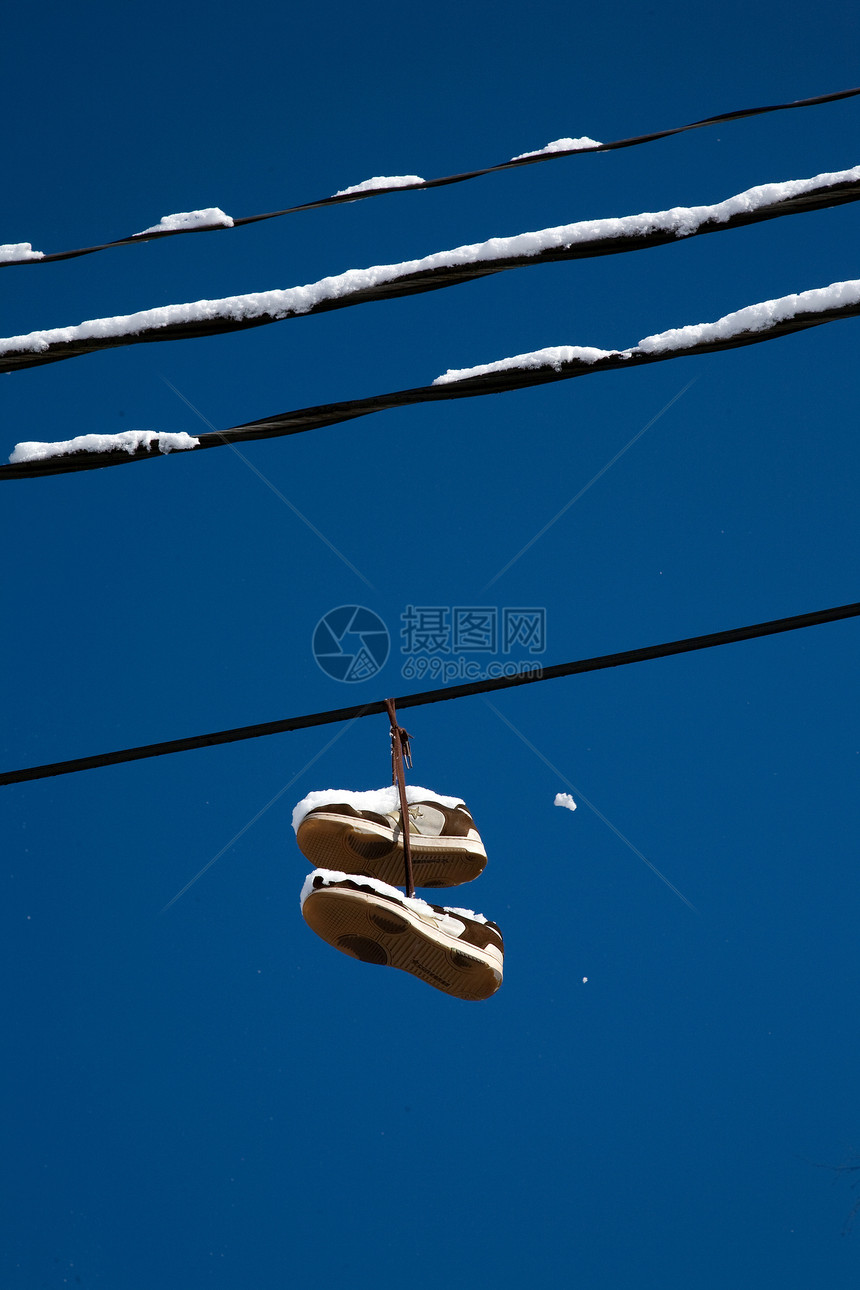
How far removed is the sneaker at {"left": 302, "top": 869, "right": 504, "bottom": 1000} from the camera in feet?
10.2

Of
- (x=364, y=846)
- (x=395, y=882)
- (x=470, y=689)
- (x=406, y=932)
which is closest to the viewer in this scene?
(x=470, y=689)

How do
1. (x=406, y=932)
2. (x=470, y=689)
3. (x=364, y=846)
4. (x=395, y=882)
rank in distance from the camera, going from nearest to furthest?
(x=470, y=689)
(x=406, y=932)
(x=364, y=846)
(x=395, y=882)

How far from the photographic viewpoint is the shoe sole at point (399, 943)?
3094 mm

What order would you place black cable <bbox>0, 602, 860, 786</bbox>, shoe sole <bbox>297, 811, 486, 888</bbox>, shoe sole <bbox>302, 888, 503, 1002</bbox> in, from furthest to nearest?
shoe sole <bbox>297, 811, 486, 888</bbox>
shoe sole <bbox>302, 888, 503, 1002</bbox>
black cable <bbox>0, 602, 860, 786</bbox>

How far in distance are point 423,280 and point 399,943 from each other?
5.84ft

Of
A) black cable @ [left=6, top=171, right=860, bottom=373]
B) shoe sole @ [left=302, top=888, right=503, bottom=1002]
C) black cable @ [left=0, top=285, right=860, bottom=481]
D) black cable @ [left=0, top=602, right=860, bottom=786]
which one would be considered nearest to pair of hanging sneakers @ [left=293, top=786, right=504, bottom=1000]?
shoe sole @ [left=302, top=888, right=503, bottom=1002]

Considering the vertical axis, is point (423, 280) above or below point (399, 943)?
above

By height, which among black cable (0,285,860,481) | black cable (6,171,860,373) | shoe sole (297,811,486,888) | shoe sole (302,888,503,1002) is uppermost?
black cable (6,171,860,373)

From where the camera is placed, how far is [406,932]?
315cm

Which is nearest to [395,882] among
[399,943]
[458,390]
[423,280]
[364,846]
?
[364,846]

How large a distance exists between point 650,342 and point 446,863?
1818 millimetres

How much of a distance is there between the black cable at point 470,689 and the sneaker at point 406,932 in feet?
2.35

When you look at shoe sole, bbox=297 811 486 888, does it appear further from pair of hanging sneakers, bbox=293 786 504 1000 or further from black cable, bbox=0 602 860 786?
black cable, bbox=0 602 860 786

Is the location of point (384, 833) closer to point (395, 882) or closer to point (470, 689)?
point (395, 882)
